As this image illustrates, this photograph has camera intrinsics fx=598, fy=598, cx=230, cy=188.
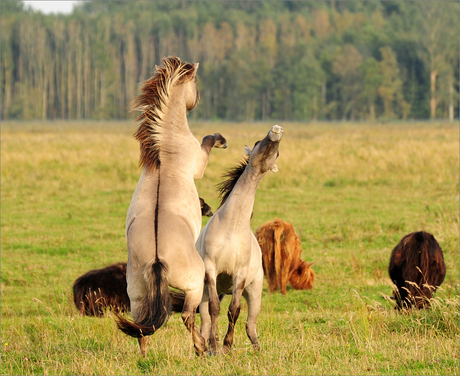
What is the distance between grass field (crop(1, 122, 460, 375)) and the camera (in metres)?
4.57

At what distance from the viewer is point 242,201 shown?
4246mm

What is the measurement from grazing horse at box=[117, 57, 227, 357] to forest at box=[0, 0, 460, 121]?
2470 inches

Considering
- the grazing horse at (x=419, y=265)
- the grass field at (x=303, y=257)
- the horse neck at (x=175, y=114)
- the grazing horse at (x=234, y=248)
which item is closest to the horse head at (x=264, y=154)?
the grazing horse at (x=234, y=248)

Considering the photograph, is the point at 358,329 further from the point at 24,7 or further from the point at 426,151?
the point at 24,7

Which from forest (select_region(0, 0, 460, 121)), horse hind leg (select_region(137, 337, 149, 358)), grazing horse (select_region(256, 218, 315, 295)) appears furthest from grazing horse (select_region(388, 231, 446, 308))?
forest (select_region(0, 0, 460, 121))

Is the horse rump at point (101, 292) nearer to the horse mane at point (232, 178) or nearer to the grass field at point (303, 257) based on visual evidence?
the grass field at point (303, 257)

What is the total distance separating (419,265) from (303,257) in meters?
3.61

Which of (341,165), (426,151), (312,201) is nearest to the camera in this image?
(312,201)

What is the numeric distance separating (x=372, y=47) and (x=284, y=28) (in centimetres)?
1938

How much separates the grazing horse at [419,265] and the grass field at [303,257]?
1.15ft

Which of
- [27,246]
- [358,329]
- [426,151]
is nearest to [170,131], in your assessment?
[358,329]

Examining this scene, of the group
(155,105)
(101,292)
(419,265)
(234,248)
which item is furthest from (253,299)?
(101,292)

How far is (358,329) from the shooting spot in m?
5.47

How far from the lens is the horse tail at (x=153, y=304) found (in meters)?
3.94
